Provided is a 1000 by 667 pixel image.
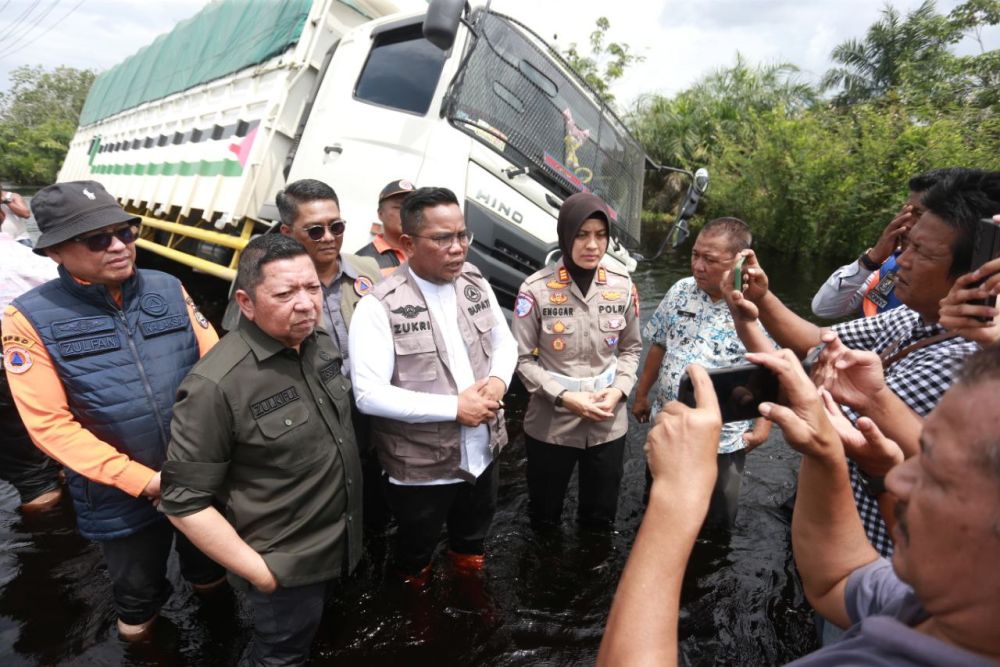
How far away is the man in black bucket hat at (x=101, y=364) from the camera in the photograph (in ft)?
5.62

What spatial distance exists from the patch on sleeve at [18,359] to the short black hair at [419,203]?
4.42 feet

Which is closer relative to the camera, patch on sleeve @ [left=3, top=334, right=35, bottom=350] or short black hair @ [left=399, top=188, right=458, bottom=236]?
patch on sleeve @ [left=3, top=334, right=35, bottom=350]

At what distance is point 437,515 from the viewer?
89.1 inches

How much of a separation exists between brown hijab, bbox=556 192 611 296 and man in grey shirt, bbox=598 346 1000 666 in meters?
1.34

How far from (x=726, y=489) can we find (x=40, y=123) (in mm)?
57387

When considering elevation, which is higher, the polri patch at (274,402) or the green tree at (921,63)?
the green tree at (921,63)

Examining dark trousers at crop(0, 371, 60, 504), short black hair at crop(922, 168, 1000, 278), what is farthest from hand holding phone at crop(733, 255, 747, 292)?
dark trousers at crop(0, 371, 60, 504)

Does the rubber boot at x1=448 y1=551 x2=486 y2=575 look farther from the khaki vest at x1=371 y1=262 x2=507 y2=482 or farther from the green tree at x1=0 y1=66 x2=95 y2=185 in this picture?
the green tree at x1=0 y1=66 x2=95 y2=185

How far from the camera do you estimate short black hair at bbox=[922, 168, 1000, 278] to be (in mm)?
1501

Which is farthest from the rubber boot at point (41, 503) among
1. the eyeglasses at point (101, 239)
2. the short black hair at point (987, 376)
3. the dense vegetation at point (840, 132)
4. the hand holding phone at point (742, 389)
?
the dense vegetation at point (840, 132)

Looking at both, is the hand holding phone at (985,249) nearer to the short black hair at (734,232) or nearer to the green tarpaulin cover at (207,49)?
the short black hair at (734,232)

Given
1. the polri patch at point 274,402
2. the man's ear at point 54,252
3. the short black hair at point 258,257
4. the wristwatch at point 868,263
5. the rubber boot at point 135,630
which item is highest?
the wristwatch at point 868,263

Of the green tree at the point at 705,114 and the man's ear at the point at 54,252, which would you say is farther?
the green tree at the point at 705,114

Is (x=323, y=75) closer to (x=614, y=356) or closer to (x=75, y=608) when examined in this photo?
(x=614, y=356)
